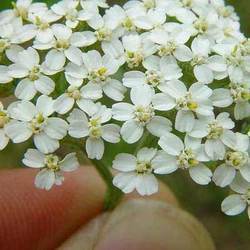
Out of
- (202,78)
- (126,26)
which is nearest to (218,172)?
(202,78)

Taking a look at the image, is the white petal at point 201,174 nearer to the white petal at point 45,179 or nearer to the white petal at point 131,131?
the white petal at point 131,131

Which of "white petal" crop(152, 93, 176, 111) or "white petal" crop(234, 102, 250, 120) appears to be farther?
"white petal" crop(234, 102, 250, 120)

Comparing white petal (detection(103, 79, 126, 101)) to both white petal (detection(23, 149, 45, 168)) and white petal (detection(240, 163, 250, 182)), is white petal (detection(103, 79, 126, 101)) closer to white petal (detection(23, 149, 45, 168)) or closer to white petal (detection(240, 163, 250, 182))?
white petal (detection(23, 149, 45, 168))

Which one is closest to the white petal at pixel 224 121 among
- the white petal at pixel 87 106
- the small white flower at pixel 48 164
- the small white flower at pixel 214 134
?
the small white flower at pixel 214 134

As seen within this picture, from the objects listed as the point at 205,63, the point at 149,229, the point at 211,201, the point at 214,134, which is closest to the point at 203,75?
the point at 205,63

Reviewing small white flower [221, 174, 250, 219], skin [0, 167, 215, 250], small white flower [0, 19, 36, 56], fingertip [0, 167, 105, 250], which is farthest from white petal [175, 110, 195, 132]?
fingertip [0, 167, 105, 250]
